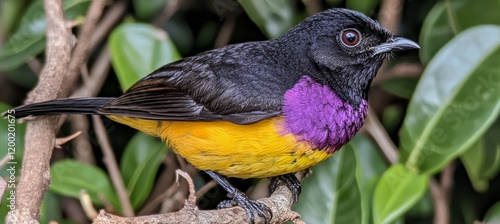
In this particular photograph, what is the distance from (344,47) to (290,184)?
1.96 ft

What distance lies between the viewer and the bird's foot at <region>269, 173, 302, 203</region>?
3.41 m

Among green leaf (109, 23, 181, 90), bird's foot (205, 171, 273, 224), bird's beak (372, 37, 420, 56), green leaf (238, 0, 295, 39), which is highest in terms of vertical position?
green leaf (109, 23, 181, 90)

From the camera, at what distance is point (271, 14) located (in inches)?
144

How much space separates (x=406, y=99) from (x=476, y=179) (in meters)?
0.55

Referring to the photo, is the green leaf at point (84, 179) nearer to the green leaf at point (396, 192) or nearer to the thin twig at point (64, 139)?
the thin twig at point (64, 139)

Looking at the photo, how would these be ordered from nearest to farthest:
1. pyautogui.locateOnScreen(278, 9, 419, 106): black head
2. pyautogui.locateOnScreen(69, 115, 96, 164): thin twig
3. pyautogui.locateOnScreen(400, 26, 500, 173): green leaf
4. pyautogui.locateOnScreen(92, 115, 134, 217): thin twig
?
1. pyautogui.locateOnScreen(278, 9, 419, 106): black head
2. pyautogui.locateOnScreen(400, 26, 500, 173): green leaf
3. pyautogui.locateOnScreen(92, 115, 134, 217): thin twig
4. pyautogui.locateOnScreen(69, 115, 96, 164): thin twig

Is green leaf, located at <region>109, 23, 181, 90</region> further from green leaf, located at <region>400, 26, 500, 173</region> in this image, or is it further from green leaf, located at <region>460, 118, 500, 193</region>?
green leaf, located at <region>460, 118, 500, 193</region>

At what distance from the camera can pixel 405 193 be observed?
329cm

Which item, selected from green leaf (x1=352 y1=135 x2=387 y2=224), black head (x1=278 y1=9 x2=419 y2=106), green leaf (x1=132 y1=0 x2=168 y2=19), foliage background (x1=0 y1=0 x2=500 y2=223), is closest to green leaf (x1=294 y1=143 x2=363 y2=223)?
foliage background (x1=0 y1=0 x2=500 y2=223)

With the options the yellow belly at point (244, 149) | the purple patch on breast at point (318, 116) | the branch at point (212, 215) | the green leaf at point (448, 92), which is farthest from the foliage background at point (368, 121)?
the yellow belly at point (244, 149)

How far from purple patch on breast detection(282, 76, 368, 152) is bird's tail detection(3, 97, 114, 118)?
74 centimetres

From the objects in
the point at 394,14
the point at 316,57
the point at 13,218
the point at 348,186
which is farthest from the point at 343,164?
the point at 13,218

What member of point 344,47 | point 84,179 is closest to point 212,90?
point 344,47

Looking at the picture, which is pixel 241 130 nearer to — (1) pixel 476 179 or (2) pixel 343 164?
(2) pixel 343 164
